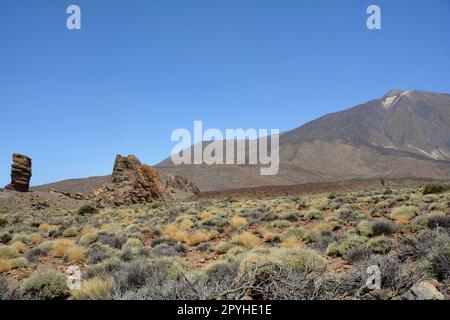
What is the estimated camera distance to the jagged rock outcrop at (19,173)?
41.6 meters

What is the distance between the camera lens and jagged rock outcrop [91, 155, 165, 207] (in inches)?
1485

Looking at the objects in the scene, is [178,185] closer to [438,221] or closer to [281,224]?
[281,224]

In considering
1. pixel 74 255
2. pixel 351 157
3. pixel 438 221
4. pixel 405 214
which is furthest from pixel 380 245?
pixel 351 157

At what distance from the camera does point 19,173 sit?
41.7 meters

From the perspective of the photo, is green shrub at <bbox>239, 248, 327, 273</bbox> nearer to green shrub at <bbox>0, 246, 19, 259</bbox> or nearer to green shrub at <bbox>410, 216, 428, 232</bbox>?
green shrub at <bbox>410, 216, 428, 232</bbox>

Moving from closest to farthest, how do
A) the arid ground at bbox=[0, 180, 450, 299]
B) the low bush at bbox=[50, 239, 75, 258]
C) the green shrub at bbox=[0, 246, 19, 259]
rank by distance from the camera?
the arid ground at bbox=[0, 180, 450, 299] < the green shrub at bbox=[0, 246, 19, 259] < the low bush at bbox=[50, 239, 75, 258]

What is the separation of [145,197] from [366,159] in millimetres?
104880

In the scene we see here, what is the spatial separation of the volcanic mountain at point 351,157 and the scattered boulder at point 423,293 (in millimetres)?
85849

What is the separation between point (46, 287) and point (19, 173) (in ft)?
133

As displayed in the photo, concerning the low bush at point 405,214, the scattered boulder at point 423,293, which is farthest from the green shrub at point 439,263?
the low bush at point 405,214

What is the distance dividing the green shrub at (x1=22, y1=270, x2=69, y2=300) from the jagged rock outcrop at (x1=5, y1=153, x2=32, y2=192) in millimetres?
40159

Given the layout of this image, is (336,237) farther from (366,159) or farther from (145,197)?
(366,159)

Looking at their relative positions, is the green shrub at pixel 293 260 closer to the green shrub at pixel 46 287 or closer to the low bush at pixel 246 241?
the green shrub at pixel 46 287

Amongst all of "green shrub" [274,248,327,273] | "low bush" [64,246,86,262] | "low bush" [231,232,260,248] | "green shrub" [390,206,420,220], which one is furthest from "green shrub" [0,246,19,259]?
"green shrub" [390,206,420,220]
